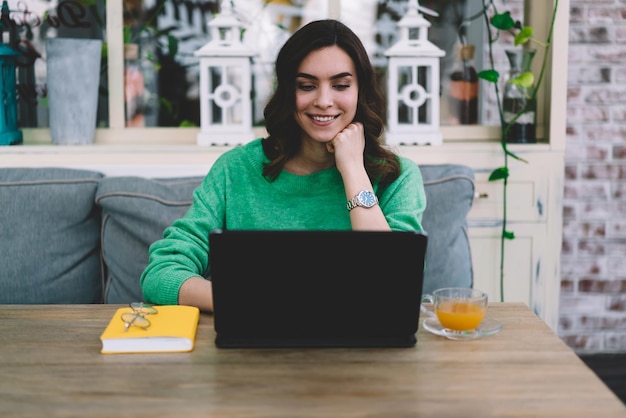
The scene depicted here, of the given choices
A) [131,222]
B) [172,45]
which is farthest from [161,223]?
[172,45]

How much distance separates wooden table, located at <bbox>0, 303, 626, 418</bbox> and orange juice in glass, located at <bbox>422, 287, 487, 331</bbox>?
39 millimetres

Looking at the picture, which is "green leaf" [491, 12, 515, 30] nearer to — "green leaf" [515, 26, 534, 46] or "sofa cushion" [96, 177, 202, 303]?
"green leaf" [515, 26, 534, 46]

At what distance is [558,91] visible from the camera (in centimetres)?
258

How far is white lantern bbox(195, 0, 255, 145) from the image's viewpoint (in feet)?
8.61

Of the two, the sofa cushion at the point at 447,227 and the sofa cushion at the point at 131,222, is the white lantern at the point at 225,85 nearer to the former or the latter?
the sofa cushion at the point at 131,222

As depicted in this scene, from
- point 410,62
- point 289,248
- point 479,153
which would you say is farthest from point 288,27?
point 289,248

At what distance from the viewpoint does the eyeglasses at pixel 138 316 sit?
1.30 m

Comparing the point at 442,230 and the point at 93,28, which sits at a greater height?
the point at 93,28

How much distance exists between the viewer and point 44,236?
2.29 metres

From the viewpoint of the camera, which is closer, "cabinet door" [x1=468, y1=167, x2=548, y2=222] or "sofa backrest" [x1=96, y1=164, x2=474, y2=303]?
"sofa backrest" [x1=96, y1=164, x2=474, y2=303]

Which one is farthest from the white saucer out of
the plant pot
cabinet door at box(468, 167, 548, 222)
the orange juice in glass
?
the plant pot

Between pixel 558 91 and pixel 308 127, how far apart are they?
3.66 ft

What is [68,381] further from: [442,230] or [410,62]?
[410,62]

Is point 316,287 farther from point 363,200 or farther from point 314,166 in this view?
point 314,166
